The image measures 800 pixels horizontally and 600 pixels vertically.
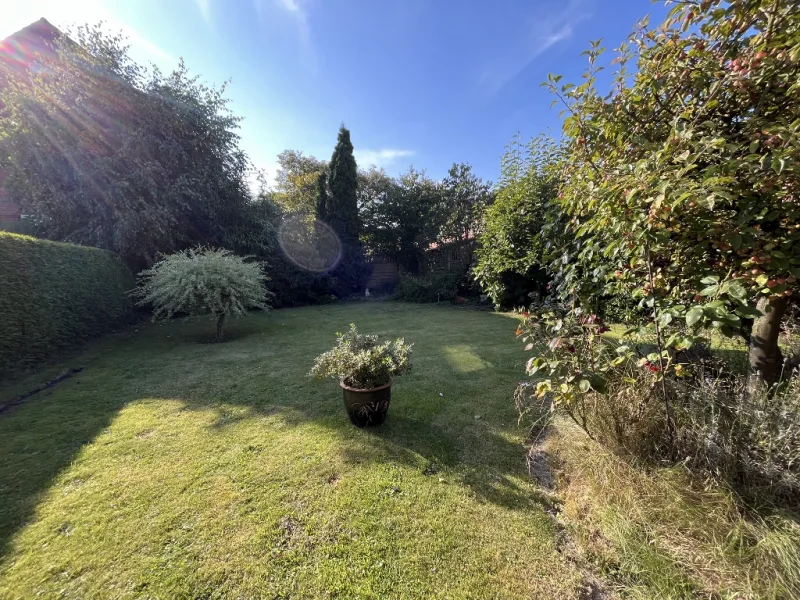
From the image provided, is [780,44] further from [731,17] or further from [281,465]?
[281,465]

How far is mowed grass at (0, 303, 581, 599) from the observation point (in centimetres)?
152

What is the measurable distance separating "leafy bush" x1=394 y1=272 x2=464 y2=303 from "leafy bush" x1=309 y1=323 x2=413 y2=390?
8.95m

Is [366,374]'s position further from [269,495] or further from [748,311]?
[748,311]

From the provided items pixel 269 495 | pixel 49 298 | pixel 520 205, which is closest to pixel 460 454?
pixel 269 495

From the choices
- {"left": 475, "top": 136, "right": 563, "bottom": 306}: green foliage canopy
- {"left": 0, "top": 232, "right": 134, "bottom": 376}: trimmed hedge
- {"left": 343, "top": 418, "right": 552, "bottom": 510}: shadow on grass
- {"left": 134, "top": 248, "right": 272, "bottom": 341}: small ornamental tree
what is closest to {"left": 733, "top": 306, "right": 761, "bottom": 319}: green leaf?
{"left": 343, "top": 418, "right": 552, "bottom": 510}: shadow on grass

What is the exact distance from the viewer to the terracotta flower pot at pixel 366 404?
106 inches

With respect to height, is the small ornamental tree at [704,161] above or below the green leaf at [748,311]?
above

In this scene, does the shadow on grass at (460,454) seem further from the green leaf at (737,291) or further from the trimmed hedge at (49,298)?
the trimmed hedge at (49,298)

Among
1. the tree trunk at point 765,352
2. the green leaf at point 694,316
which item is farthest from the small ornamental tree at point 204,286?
the tree trunk at point 765,352

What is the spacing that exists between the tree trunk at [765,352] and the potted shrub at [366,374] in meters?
2.39

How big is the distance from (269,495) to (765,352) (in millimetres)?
3393

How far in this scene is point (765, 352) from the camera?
196cm

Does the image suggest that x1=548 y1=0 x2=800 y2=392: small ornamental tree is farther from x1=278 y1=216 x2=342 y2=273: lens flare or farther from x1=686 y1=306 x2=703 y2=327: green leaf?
x1=278 y1=216 x2=342 y2=273: lens flare

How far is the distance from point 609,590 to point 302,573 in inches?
58.7
